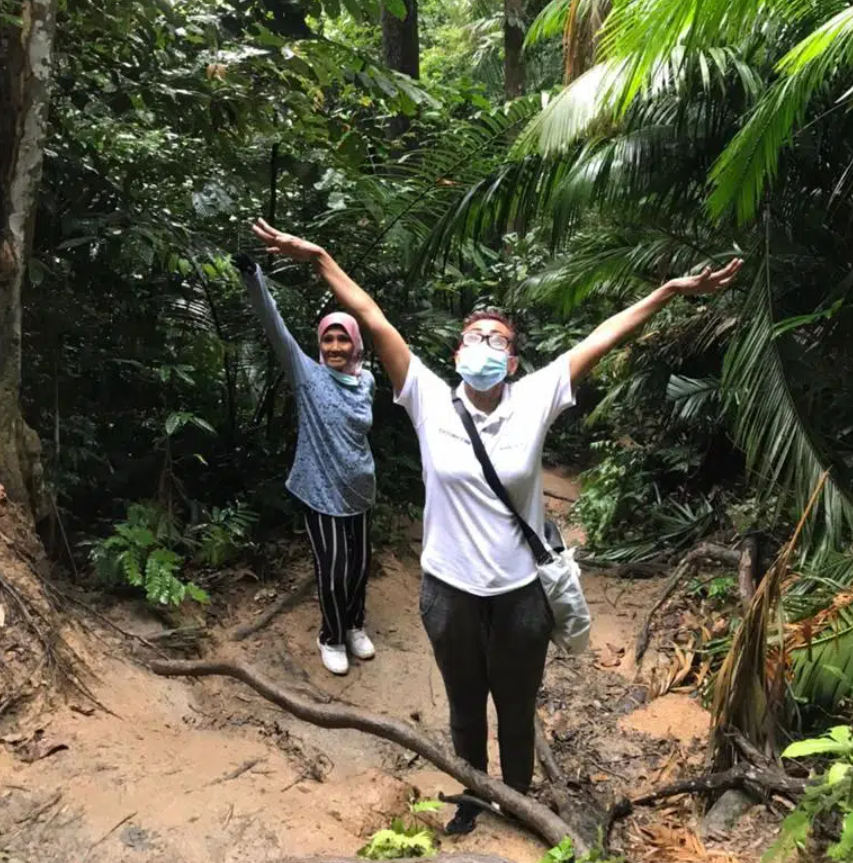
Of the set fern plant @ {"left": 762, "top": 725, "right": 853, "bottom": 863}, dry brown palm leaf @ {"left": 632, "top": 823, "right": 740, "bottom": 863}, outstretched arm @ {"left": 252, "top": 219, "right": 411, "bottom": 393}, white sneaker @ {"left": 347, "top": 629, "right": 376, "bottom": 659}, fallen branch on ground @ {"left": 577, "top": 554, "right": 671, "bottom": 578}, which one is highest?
outstretched arm @ {"left": 252, "top": 219, "right": 411, "bottom": 393}

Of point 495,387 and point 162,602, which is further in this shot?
point 162,602

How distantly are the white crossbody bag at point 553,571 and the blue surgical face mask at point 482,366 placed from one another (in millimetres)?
83

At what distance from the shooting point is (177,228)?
4449 mm

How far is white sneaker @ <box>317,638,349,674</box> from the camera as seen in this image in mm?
4191

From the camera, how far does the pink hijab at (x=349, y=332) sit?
372 centimetres

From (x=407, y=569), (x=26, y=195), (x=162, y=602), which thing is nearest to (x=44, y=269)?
(x=26, y=195)

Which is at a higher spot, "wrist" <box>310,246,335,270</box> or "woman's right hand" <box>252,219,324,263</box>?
"woman's right hand" <box>252,219,324,263</box>

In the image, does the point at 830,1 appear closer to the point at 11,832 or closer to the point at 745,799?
the point at 745,799

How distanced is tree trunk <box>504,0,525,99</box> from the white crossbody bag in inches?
351

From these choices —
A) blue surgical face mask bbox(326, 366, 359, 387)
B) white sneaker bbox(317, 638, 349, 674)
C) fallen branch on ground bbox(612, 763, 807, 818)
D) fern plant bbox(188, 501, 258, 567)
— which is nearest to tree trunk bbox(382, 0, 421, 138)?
fern plant bbox(188, 501, 258, 567)

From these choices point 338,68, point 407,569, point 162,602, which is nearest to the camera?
point 162,602

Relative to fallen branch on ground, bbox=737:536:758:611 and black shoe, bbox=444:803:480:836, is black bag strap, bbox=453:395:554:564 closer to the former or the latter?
black shoe, bbox=444:803:480:836

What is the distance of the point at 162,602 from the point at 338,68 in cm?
301

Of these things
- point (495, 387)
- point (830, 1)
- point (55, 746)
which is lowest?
point (55, 746)
